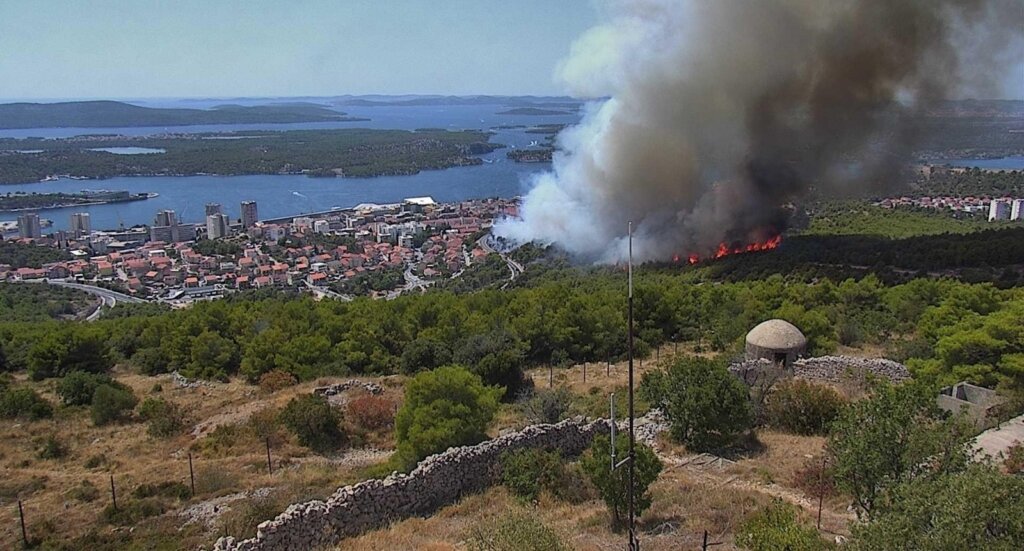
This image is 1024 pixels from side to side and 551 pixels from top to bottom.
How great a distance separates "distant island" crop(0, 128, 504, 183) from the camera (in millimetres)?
113438

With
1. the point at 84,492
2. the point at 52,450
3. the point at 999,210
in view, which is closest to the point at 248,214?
the point at 999,210

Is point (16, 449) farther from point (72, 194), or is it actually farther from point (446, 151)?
point (446, 151)

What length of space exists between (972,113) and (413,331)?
69.2 m

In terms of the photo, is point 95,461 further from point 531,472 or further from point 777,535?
point 777,535

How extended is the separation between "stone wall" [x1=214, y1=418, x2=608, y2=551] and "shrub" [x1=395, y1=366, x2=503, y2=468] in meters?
0.77

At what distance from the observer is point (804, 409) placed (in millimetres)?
11102

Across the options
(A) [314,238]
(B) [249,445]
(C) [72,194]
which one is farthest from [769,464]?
(C) [72,194]

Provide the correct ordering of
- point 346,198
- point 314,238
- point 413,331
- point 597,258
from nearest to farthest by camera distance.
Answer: point 413,331 < point 597,258 < point 314,238 < point 346,198

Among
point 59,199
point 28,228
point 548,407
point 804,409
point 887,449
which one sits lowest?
point 28,228

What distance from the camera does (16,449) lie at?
12258 mm

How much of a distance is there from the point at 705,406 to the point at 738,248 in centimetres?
2601

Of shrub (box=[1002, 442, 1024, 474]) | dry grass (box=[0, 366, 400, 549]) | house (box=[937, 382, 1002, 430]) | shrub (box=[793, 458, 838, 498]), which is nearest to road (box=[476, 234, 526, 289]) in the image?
dry grass (box=[0, 366, 400, 549])

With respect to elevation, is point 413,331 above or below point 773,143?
below

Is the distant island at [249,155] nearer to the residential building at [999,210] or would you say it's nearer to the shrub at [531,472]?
the residential building at [999,210]
